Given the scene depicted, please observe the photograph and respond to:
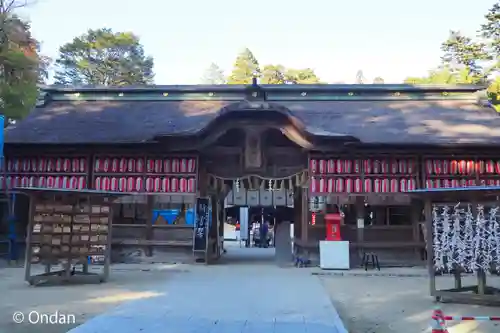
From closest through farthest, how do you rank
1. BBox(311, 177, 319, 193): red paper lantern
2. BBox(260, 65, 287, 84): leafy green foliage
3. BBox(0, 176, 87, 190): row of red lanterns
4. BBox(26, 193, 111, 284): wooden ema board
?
BBox(26, 193, 111, 284): wooden ema board, BBox(311, 177, 319, 193): red paper lantern, BBox(0, 176, 87, 190): row of red lanterns, BBox(260, 65, 287, 84): leafy green foliage

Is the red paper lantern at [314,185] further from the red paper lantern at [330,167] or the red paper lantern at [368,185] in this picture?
the red paper lantern at [368,185]

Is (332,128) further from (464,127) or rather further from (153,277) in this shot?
(153,277)

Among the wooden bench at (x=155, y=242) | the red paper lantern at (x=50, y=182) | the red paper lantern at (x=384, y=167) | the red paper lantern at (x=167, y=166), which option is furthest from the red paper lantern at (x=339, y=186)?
the red paper lantern at (x=50, y=182)

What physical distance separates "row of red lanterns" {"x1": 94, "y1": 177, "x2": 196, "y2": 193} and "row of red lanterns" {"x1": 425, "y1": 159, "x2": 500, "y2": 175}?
7624mm

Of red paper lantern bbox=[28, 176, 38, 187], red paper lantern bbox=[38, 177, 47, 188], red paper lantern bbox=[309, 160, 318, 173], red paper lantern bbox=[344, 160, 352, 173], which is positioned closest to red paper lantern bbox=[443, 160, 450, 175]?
red paper lantern bbox=[344, 160, 352, 173]

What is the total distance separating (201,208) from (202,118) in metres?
3.51

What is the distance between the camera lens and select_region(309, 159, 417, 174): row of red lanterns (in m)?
13.9

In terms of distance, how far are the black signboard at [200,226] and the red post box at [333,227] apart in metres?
3.83

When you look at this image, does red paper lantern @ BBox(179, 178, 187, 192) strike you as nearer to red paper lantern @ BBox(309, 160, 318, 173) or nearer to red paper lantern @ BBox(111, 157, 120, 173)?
red paper lantern @ BBox(111, 157, 120, 173)

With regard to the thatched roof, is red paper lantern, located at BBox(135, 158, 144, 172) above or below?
below

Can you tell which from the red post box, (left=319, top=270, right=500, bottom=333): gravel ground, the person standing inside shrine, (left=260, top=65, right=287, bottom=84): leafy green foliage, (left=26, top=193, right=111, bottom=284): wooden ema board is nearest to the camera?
(left=319, top=270, right=500, bottom=333): gravel ground

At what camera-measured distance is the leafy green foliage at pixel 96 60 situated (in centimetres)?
3994

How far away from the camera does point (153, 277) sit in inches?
444

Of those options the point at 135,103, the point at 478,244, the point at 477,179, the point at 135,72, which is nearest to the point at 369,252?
the point at 477,179
